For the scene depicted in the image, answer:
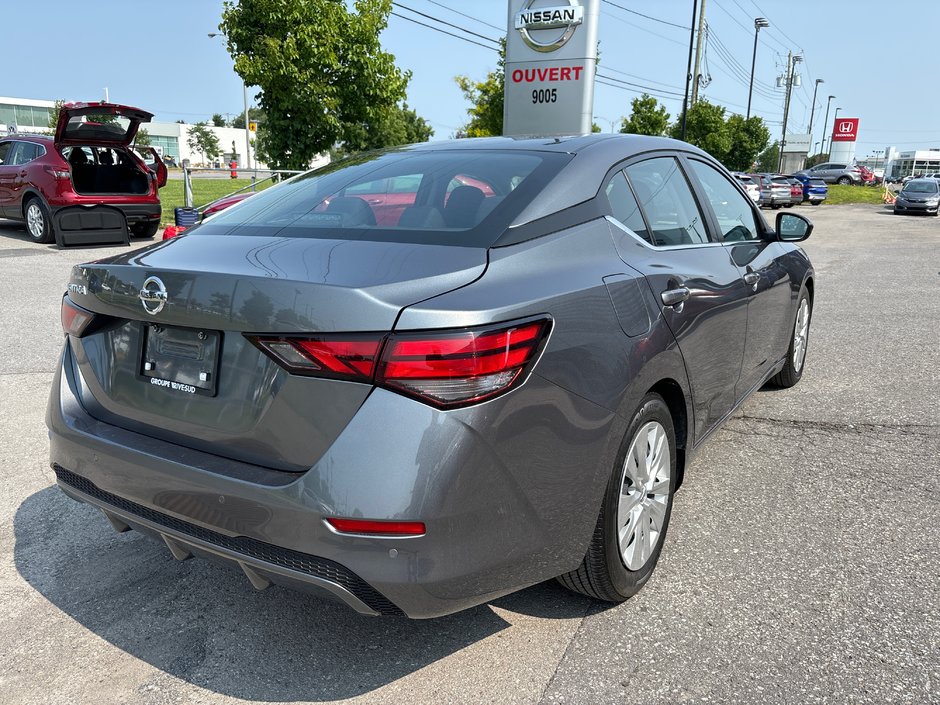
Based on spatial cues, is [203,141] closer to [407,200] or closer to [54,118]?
[54,118]

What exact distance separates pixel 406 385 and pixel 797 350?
164 inches

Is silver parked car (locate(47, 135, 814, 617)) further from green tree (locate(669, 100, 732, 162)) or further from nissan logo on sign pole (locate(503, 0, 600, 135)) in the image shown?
green tree (locate(669, 100, 732, 162))

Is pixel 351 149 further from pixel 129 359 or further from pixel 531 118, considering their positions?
pixel 129 359

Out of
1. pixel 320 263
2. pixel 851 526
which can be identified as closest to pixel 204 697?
pixel 320 263

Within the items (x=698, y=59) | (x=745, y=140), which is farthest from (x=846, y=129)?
(x=698, y=59)

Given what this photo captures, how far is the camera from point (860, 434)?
14.5 ft

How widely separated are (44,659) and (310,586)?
3.51 feet

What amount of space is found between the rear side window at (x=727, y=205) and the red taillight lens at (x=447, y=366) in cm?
213

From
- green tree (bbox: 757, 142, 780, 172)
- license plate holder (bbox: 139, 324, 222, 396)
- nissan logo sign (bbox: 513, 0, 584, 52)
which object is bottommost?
license plate holder (bbox: 139, 324, 222, 396)

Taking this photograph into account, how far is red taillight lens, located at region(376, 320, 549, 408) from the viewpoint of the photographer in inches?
73.7

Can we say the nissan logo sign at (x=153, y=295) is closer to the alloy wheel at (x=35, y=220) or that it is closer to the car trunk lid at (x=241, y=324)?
the car trunk lid at (x=241, y=324)

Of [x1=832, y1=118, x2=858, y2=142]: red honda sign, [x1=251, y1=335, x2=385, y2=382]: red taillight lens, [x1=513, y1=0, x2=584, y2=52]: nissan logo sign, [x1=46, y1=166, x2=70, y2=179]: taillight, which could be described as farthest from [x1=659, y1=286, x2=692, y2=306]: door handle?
[x1=832, y1=118, x2=858, y2=142]: red honda sign

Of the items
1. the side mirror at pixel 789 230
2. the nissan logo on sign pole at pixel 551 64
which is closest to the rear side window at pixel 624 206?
the side mirror at pixel 789 230

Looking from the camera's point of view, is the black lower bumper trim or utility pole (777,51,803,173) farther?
utility pole (777,51,803,173)
